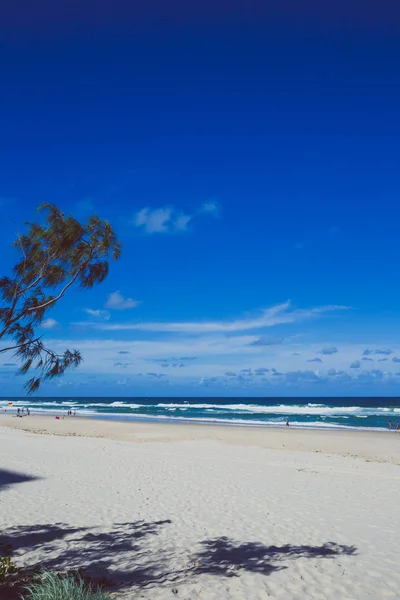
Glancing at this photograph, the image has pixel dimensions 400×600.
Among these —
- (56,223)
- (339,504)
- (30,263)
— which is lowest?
(339,504)

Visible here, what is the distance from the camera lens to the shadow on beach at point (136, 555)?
6820 millimetres

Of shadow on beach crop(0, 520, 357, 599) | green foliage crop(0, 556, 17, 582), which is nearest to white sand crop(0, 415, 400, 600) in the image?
shadow on beach crop(0, 520, 357, 599)

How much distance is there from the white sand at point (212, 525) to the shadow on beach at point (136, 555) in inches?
0.7

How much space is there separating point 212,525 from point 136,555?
232 cm

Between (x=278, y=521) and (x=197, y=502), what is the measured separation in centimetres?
250

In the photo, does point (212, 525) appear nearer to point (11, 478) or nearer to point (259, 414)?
point (11, 478)

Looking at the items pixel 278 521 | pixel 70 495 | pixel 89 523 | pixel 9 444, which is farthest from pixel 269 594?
pixel 9 444

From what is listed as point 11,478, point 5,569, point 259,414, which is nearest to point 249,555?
point 5,569

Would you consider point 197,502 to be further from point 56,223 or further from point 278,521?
point 56,223

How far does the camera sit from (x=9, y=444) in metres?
22.8

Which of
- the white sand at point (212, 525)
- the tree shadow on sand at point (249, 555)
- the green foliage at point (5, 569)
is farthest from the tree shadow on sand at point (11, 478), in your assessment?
the tree shadow on sand at point (249, 555)

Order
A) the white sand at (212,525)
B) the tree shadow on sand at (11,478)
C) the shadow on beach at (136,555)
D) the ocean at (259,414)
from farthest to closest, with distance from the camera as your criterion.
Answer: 1. the ocean at (259,414)
2. the tree shadow on sand at (11,478)
3. the shadow on beach at (136,555)
4. the white sand at (212,525)

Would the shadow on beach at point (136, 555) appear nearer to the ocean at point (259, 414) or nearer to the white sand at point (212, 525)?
the white sand at point (212, 525)

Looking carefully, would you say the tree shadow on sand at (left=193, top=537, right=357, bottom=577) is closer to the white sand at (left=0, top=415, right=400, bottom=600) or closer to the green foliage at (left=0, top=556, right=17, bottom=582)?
the white sand at (left=0, top=415, right=400, bottom=600)
